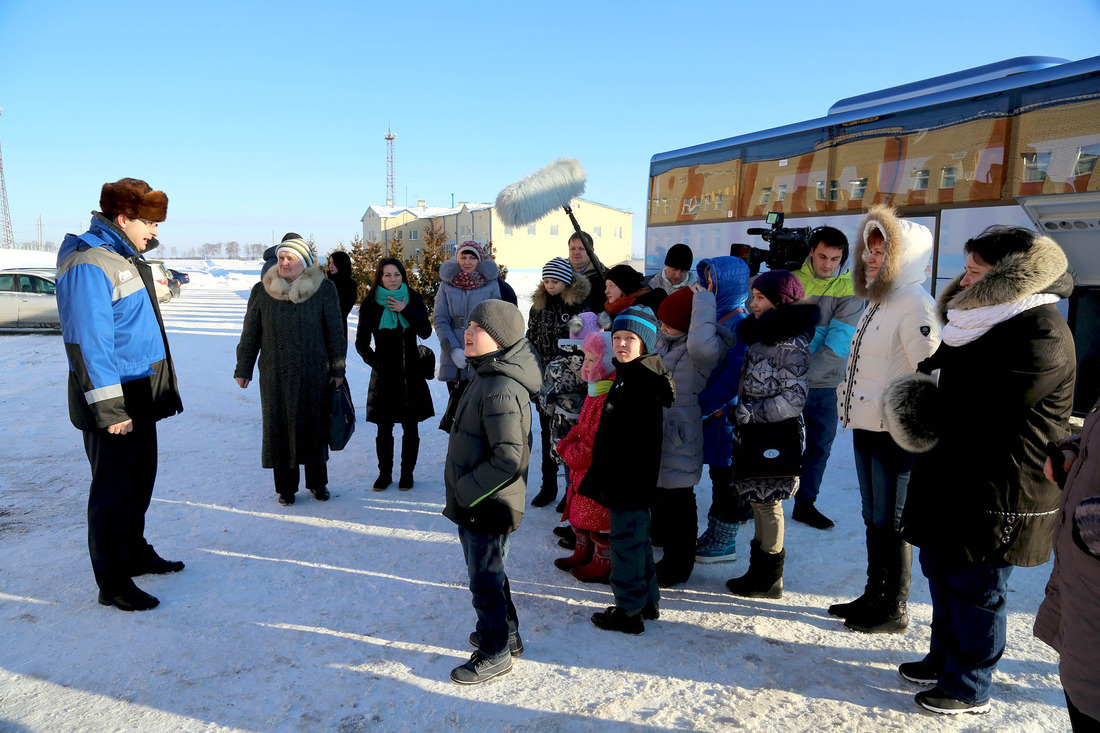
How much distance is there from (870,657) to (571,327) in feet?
7.55

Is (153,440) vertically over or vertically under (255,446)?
over

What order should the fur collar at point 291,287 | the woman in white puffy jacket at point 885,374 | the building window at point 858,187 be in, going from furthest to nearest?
the building window at point 858,187, the fur collar at point 291,287, the woman in white puffy jacket at point 885,374

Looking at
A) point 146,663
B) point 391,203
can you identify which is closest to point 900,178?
point 146,663

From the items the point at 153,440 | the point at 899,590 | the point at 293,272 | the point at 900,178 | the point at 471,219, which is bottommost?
the point at 899,590

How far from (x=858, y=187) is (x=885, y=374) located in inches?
227

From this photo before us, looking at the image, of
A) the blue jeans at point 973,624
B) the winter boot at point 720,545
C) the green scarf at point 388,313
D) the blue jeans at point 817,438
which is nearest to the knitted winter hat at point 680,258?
the blue jeans at point 817,438

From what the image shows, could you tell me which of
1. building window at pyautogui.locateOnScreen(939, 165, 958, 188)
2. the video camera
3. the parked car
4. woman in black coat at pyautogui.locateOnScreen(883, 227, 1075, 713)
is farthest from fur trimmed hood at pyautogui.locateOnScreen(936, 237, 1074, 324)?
the parked car

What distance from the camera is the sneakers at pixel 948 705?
246 centimetres

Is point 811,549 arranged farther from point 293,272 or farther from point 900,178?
point 900,178

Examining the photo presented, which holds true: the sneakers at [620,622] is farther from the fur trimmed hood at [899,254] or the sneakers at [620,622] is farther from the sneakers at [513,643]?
the fur trimmed hood at [899,254]

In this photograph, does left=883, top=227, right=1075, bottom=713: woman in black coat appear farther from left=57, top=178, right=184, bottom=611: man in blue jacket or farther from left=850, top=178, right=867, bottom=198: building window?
left=850, top=178, right=867, bottom=198: building window

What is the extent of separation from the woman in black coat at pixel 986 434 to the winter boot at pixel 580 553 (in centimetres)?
169

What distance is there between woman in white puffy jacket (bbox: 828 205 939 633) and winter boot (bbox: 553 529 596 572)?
4.41 ft

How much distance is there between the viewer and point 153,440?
3473 millimetres
